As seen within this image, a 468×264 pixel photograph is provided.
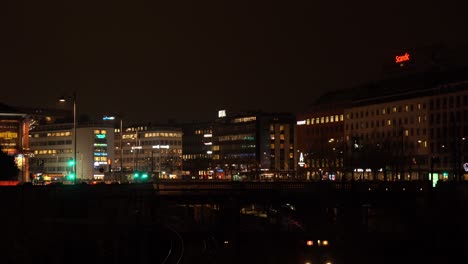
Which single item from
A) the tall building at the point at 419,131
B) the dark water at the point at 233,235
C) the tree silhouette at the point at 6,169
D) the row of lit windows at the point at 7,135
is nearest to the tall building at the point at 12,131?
the row of lit windows at the point at 7,135

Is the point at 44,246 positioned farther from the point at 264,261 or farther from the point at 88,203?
the point at 88,203

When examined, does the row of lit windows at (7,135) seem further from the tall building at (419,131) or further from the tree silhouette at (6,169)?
the tall building at (419,131)

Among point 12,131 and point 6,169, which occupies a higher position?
point 12,131

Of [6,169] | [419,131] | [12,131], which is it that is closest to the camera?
[6,169]

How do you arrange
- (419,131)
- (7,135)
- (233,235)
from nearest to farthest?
(233,235) → (7,135) → (419,131)

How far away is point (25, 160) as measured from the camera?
162 metres

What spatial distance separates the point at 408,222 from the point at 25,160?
91.1 metres

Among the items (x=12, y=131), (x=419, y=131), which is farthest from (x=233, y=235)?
(x=419, y=131)

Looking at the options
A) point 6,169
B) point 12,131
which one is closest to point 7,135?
point 12,131

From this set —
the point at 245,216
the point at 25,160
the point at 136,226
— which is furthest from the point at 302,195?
the point at 25,160

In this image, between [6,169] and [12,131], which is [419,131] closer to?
[12,131]

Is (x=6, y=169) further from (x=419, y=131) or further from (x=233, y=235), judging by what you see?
(x=419, y=131)

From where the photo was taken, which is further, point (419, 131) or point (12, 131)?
point (419, 131)

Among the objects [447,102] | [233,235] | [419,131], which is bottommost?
[233,235]
